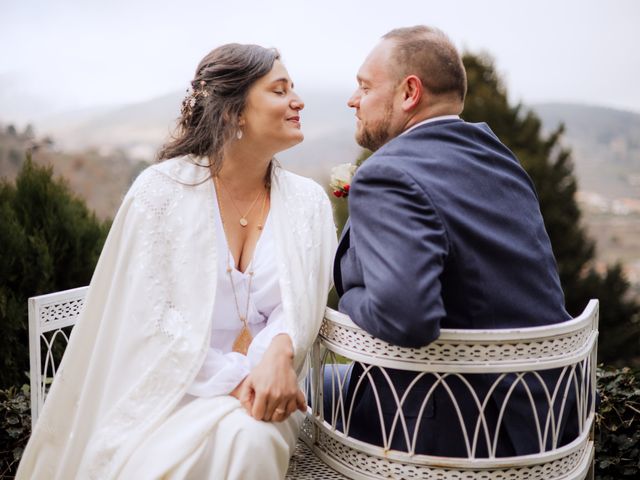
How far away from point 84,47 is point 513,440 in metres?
7.27

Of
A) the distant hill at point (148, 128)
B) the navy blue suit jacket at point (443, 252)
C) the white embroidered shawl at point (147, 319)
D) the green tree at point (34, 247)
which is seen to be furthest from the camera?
the distant hill at point (148, 128)

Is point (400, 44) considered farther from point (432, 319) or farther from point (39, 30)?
point (39, 30)

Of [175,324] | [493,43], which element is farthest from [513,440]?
[493,43]

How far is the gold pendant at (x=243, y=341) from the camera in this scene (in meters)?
2.27

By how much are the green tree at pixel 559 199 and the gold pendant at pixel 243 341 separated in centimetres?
467

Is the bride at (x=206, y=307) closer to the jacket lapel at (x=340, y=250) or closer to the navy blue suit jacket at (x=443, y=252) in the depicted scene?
the jacket lapel at (x=340, y=250)

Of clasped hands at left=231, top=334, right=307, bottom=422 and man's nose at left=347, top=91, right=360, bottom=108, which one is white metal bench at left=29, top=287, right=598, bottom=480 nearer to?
clasped hands at left=231, top=334, right=307, bottom=422

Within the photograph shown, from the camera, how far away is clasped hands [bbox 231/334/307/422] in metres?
1.89

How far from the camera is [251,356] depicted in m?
2.12

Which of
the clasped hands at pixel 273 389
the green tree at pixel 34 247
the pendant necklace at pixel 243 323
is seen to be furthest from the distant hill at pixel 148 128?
the clasped hands at pixel 273 389

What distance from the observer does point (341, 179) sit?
2.38 metres

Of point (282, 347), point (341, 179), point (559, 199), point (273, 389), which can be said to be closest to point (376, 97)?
point (341, 179)

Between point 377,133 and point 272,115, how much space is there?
Answer: 18.9 inches

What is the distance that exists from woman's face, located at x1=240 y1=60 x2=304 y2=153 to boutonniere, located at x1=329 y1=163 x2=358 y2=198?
0.60 feet
